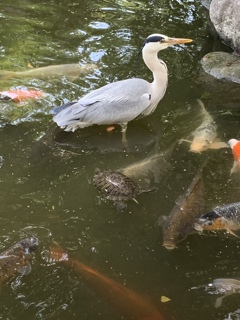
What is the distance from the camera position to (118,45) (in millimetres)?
8414

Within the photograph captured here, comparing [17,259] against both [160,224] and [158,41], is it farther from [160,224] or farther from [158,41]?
[158,41]

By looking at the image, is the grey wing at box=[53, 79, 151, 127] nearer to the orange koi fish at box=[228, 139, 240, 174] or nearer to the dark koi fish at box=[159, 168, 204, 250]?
the orange koi fish at box=[228, 139, 240, 174]

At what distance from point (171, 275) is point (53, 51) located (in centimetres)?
499

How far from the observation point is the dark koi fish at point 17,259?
415cm

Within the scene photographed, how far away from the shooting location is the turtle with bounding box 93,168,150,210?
5.02 meters

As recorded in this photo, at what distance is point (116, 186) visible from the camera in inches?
199

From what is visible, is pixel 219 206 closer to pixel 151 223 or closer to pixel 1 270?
pixel 151 223

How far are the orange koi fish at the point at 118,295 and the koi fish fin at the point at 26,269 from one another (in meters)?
0.30

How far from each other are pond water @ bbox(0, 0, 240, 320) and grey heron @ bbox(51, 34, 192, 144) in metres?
0.20

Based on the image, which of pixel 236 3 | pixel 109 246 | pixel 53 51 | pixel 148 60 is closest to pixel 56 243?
pixel 109 246

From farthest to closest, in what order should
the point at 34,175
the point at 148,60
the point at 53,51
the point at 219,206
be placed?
the point at 53,51, the point at 148,60, the point at 34,175, the point at 219,206

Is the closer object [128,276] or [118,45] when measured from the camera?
[128,276]

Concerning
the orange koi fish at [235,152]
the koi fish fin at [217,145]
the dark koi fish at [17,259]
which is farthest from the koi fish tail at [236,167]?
the dark koi fish at [17,259]

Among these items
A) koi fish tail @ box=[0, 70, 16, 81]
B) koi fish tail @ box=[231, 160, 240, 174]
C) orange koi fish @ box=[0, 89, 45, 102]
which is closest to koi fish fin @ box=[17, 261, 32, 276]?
koi fish tail @ box=[231, 160, 240, 174]
